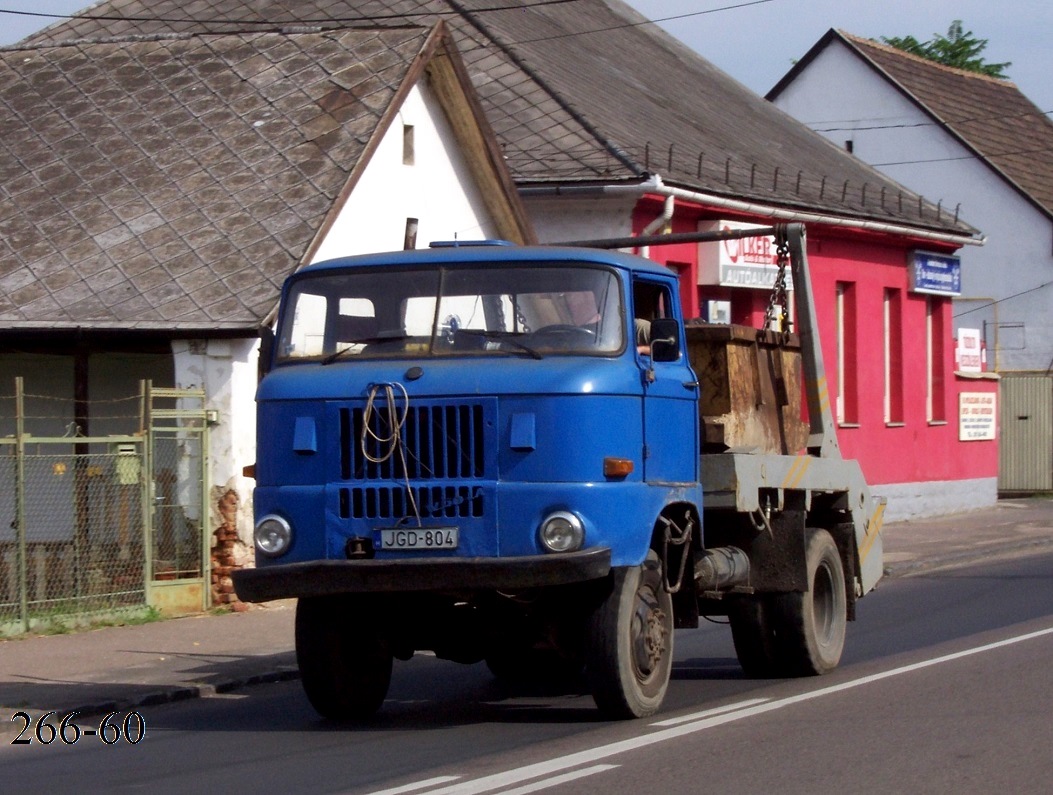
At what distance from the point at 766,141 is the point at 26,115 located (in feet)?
43.5

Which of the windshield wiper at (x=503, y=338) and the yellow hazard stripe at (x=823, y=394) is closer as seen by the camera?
the windshield wiper at (x=503, y=338)

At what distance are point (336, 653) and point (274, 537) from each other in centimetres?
81

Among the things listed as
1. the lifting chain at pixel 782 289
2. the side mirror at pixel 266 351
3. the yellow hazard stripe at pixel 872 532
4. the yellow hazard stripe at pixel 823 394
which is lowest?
the yellow hazard stripe at pixel 872 532

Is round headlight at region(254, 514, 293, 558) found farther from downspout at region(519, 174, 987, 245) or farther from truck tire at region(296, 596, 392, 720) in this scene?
downspout at region(519, 174, 987, 245)

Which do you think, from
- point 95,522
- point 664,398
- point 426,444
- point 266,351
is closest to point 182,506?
point 95,522

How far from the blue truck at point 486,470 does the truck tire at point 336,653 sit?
11 millimetres

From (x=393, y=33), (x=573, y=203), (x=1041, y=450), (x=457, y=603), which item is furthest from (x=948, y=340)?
(x=457, y=603)

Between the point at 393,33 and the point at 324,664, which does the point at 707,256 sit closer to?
the point at 393,33

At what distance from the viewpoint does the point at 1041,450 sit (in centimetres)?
3375

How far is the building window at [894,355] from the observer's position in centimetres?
2861

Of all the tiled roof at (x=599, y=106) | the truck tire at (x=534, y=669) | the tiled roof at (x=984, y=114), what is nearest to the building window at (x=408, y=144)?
the tiled roof at (x=599, y=106)

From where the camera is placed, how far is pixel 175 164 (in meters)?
18.1

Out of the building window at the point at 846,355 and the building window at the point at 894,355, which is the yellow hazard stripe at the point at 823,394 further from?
the building window at the point at 894,355

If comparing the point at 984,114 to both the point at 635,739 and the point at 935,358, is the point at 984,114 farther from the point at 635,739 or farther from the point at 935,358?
the point at 635,739
